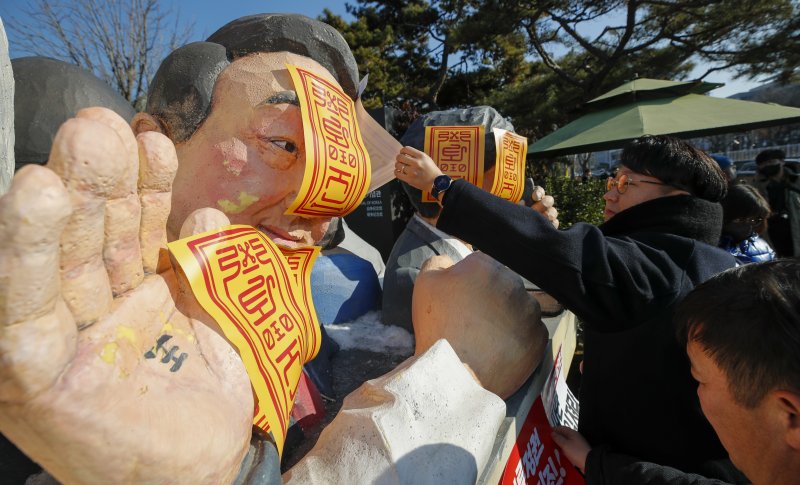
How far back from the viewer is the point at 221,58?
1.16 m

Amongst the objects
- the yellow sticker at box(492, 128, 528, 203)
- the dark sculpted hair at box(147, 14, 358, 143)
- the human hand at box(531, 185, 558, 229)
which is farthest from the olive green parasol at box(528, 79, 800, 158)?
the dark sculpted hair at box(147, 14, 358, 143)

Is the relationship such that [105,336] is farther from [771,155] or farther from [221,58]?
[771,155]

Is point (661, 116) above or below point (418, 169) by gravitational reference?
above

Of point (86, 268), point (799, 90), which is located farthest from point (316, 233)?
point (799, 90)

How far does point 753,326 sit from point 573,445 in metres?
0.85

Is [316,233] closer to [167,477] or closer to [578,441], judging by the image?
[167,477]

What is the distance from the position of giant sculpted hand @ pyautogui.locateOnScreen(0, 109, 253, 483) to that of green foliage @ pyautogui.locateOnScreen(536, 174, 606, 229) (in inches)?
269

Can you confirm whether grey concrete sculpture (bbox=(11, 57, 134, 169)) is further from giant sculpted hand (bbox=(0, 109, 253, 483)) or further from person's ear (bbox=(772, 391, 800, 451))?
person's ear (bbox=(772, 391, 800, 451))

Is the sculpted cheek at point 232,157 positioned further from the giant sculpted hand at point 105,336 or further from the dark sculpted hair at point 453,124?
the dark sculpted hair at point 453,124

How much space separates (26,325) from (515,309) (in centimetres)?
122

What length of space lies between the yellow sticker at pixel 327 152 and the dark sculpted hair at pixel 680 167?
0.89m

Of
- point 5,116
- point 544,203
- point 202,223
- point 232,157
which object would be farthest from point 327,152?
point 544,203

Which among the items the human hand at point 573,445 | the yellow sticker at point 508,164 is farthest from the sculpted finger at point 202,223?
the yellow sticker at point 508,164

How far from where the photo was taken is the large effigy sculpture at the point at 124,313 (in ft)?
1.47
